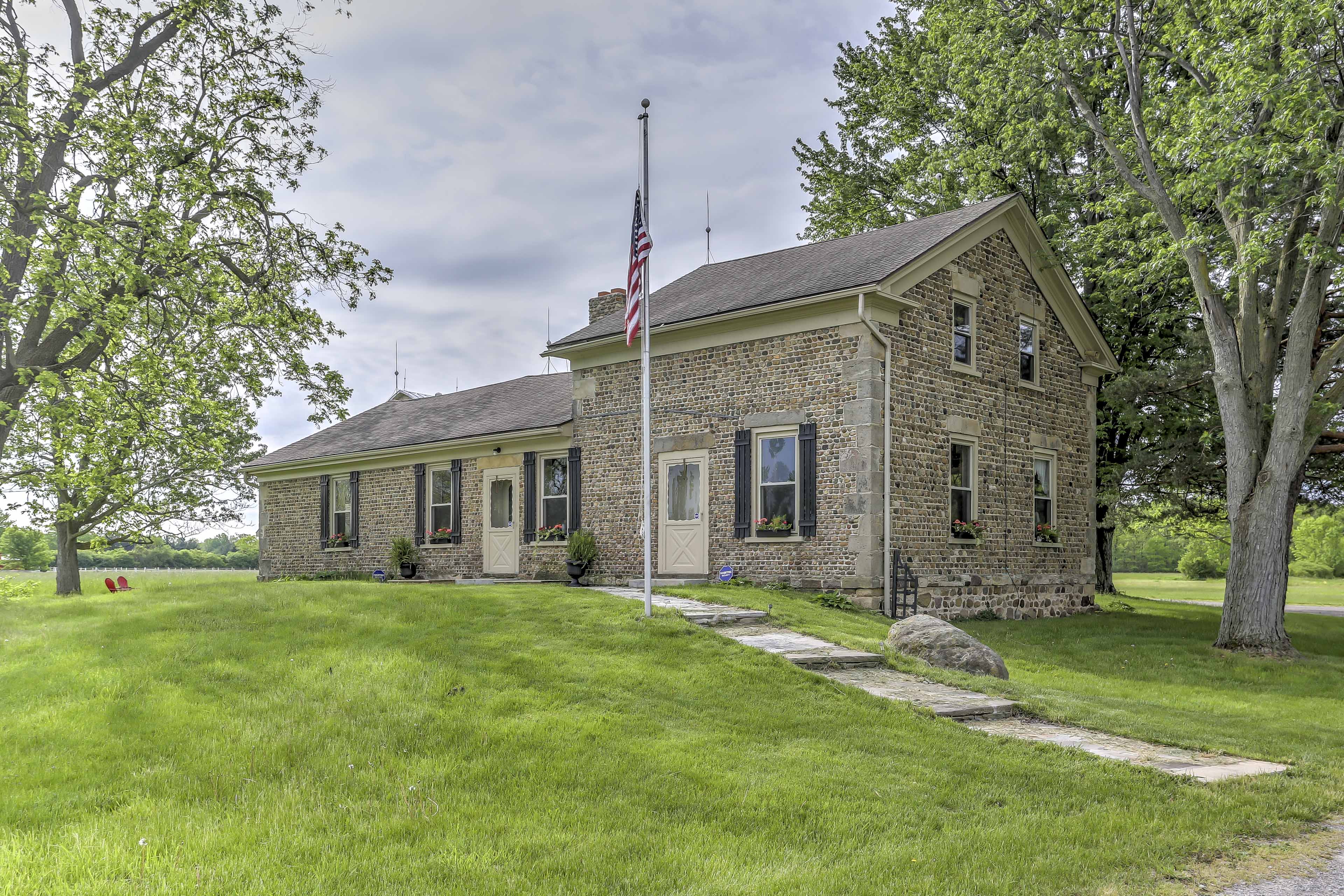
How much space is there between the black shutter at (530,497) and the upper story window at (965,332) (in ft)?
29.6

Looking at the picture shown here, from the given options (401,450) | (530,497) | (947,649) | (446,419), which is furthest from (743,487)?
(446,419)

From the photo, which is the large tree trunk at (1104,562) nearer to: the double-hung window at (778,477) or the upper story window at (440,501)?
the double-hung window at (778,477)

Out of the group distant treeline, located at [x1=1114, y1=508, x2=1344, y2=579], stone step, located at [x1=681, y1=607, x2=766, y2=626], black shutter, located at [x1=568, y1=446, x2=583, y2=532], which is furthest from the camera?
distant treeline, located at [x1=1114, y1=508, x2=1344, y2=579]

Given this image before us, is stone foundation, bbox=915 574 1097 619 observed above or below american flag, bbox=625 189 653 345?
below

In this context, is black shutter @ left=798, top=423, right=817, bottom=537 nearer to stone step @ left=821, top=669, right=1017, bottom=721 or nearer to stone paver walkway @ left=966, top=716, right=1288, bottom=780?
stone step @ left=821, top=669, right=1017, bottom=721

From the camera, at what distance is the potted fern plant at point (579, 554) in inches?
713

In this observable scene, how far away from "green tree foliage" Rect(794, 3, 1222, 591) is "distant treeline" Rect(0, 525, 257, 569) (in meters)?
31.3

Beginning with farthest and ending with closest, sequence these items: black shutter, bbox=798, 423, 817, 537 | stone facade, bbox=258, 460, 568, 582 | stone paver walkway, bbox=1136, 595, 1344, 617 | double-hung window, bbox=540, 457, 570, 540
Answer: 1. stone paver walkway, bbox=1136, 595, 1344, 617
2. stone facade, bbox=258, 460, 568, 582
3. double-hung window, bbox=540, 457, 570, 540
4. black shutter, bbox=798, 423, 817, 537

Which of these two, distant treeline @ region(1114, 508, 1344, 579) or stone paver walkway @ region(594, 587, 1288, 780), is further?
distant treeline @ region(1114, 508, 1344, 579)

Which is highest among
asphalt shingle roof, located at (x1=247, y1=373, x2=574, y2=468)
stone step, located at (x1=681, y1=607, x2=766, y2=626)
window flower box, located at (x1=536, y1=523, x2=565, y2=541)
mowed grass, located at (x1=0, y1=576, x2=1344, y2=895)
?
asphalt shingle roof, located at (x1=247, y1=373, x2=574, y2=468)

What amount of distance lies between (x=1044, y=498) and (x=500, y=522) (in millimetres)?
11701

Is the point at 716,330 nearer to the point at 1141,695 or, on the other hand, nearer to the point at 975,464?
the point at 975,464

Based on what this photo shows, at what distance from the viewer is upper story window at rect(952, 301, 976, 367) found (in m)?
17.3

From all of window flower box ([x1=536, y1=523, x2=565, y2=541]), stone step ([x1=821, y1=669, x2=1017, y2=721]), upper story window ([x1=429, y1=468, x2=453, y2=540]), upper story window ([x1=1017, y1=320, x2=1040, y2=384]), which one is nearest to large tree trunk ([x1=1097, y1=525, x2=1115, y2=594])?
upper story window ([x1=1017, y1=320, x2=1040, y2=384])
